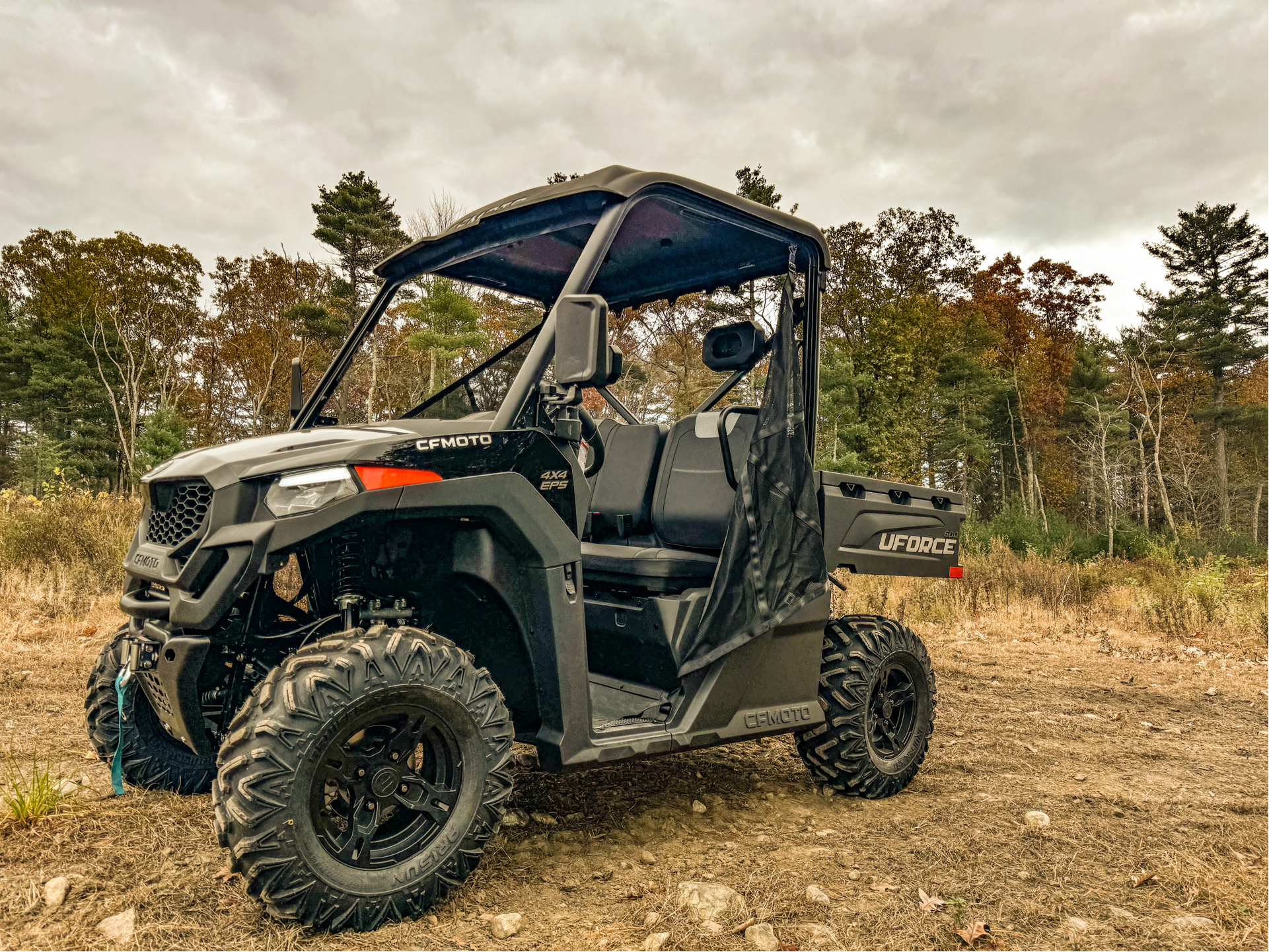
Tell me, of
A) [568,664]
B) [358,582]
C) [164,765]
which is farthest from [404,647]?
[164,765]

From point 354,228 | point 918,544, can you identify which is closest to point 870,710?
point 918,544

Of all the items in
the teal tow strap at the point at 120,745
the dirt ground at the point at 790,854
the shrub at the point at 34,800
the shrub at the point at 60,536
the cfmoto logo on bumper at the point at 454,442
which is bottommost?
the dirt ground at the point at 790,854

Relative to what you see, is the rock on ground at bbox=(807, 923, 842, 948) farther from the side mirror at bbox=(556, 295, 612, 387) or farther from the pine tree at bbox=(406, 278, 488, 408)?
the pine tree at bbox=(406, 278, 488, 408)

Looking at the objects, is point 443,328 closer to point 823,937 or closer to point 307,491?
point 307,491

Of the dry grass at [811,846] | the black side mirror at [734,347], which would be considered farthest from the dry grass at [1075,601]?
the black side mirror at [734,347]

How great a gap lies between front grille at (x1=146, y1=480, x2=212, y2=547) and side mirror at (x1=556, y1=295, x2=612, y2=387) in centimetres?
107

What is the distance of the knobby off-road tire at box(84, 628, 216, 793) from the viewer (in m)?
3.20

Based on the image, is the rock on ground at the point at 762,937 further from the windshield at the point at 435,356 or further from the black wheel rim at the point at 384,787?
the windshield at the point at 435,356

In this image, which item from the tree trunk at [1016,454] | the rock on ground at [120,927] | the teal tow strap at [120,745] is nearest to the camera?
the rock on ground at [120,927]

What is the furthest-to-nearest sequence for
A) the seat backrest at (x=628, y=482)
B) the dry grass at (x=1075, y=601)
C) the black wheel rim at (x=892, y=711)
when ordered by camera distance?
the dry grass at (x=1075, y=601) < the seat backrest at (x=628, y=482) < the black wheel rim at (x=892, y=711)

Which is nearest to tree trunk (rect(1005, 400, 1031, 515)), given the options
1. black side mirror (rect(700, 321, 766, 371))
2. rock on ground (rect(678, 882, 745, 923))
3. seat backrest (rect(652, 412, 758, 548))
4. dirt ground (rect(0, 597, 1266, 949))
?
dirt ground (rect(0, 597, 1266, 949))

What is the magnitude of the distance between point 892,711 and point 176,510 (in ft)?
10.3

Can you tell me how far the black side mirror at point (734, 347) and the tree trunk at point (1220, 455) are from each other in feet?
92.7

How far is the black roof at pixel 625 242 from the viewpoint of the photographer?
10.0 ft
